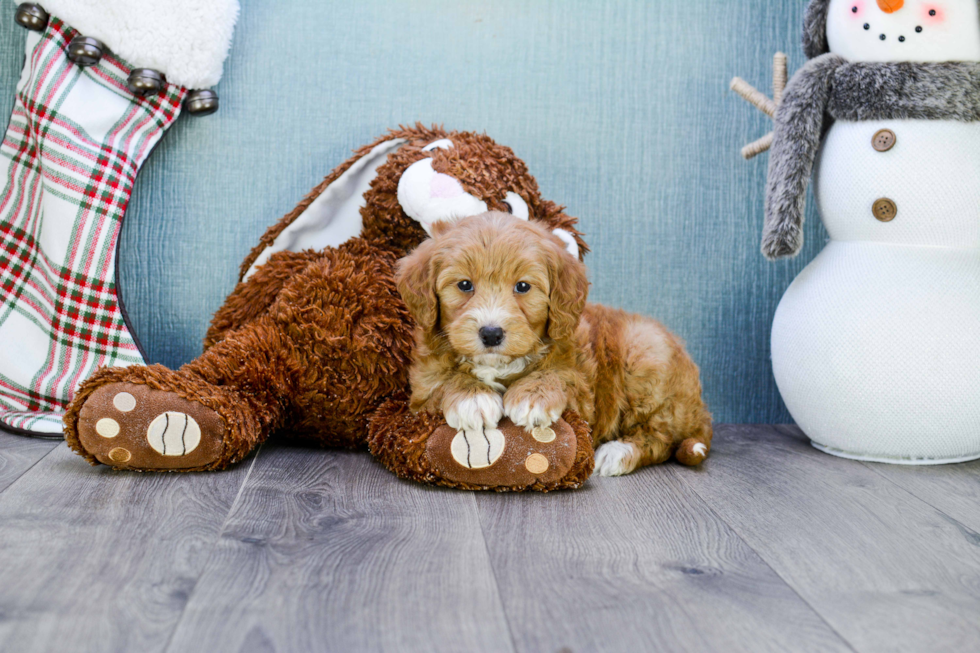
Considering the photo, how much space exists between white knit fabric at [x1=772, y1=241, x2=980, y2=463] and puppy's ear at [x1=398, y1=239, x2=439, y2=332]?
1.08 metres

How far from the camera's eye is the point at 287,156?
253 centimetres

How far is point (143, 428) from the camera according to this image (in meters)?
1.81

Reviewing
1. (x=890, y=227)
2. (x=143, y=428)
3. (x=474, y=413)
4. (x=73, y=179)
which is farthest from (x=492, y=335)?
(x=73, y=179)

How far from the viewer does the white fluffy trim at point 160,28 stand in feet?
7.43

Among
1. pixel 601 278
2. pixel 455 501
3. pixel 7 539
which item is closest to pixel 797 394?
pixel 601 278

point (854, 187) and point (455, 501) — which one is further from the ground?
point (854, 187)

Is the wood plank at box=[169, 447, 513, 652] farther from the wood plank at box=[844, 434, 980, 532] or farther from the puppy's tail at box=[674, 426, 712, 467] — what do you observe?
the wood plank at box=[844, 434, 980, 532]

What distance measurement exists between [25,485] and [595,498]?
1.26 meters

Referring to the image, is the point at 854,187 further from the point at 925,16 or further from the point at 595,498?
the point at 595,498

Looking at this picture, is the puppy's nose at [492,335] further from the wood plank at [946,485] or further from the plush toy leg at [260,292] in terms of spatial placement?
the wood plank at [946,485]

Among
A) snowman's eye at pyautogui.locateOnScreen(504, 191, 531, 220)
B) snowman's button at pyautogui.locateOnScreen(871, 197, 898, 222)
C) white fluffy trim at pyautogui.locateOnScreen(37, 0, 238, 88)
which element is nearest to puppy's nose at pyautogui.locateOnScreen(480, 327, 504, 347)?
snowman's eye at pyautogui.locateOnScreen(504, 191, 531, 220)

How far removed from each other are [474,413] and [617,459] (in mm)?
445

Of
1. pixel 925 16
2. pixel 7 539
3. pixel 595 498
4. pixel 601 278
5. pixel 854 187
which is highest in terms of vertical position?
pixel 925 16

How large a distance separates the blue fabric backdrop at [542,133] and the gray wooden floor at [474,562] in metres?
0.74
